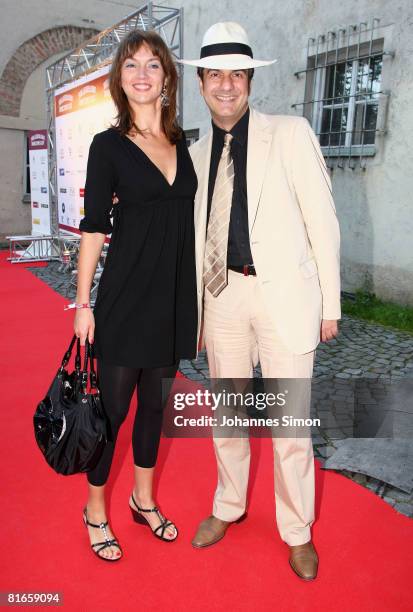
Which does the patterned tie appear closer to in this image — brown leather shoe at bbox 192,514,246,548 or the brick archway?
brown leather shoe at bbox 192,514,246,548

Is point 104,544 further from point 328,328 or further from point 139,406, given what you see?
point 328,328

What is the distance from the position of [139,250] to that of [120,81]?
74 centimetres

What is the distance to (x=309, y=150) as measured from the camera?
6.95 feet

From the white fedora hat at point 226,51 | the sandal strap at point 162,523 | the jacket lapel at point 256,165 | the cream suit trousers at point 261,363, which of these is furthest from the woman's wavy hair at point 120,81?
the sandal strap at point 162,523

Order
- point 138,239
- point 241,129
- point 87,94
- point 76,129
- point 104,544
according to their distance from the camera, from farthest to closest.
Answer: point 76,129 < point 87,94 < point 104,544 < point 241,129 < point 138,239

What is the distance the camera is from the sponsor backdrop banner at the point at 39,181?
1139cm

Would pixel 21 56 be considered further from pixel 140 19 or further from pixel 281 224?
pixel 281 224

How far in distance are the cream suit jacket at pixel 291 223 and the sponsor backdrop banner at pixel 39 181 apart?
10100 millimetres

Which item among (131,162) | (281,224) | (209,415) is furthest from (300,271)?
(209,415)

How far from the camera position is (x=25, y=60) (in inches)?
524

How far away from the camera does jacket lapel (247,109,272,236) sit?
2156 mm

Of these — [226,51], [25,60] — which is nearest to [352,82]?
[226,51]

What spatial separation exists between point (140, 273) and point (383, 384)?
303 cm

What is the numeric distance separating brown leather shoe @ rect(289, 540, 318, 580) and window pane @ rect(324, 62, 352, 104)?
6224mm
